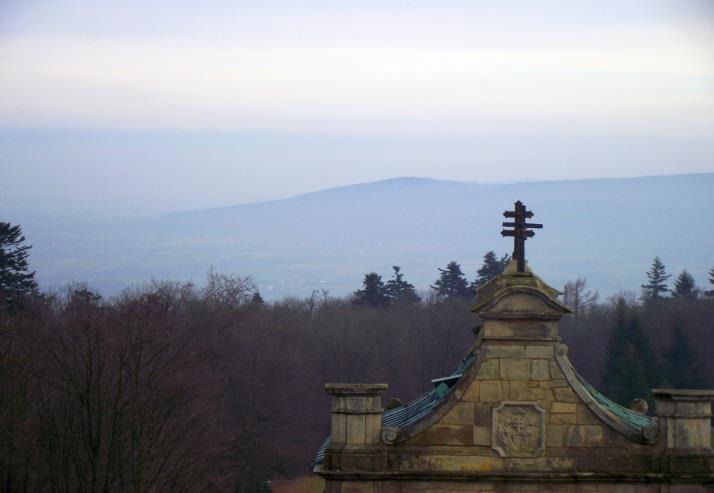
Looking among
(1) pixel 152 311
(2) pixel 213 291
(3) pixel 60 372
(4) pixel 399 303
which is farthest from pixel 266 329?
(3) pixel 60 372

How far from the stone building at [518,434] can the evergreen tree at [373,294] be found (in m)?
86.2

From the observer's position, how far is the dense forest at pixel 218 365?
37.5 metres

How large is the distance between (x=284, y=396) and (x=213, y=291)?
13.6m

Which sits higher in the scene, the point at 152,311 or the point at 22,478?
the point at 152,311

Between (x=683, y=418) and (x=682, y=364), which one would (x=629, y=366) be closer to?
(x=682, y=364)

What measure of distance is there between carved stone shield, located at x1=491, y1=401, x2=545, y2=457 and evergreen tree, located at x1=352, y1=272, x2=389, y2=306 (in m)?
86.2

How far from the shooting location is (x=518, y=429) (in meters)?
19.5

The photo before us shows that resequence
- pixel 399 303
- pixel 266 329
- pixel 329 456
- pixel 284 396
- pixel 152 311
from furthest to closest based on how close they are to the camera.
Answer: pixel 399 303 < pixel 266 329 < pixel 284 396 < pixel 152 311 < pixel 329 456

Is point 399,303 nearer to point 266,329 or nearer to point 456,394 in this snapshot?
point 266,329

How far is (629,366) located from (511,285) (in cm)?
5599

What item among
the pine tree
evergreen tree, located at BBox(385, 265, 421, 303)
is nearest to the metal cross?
the pine tree

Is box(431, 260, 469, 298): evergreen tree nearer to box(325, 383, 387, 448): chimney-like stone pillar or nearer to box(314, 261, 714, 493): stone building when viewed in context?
box(314, 261, 714, 493): stone building

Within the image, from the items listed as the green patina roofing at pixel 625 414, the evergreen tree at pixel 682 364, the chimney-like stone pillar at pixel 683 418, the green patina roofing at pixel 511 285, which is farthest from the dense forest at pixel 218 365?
the chimney-like stone pillar at pixel 683 418

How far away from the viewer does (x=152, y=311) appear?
44688mm
